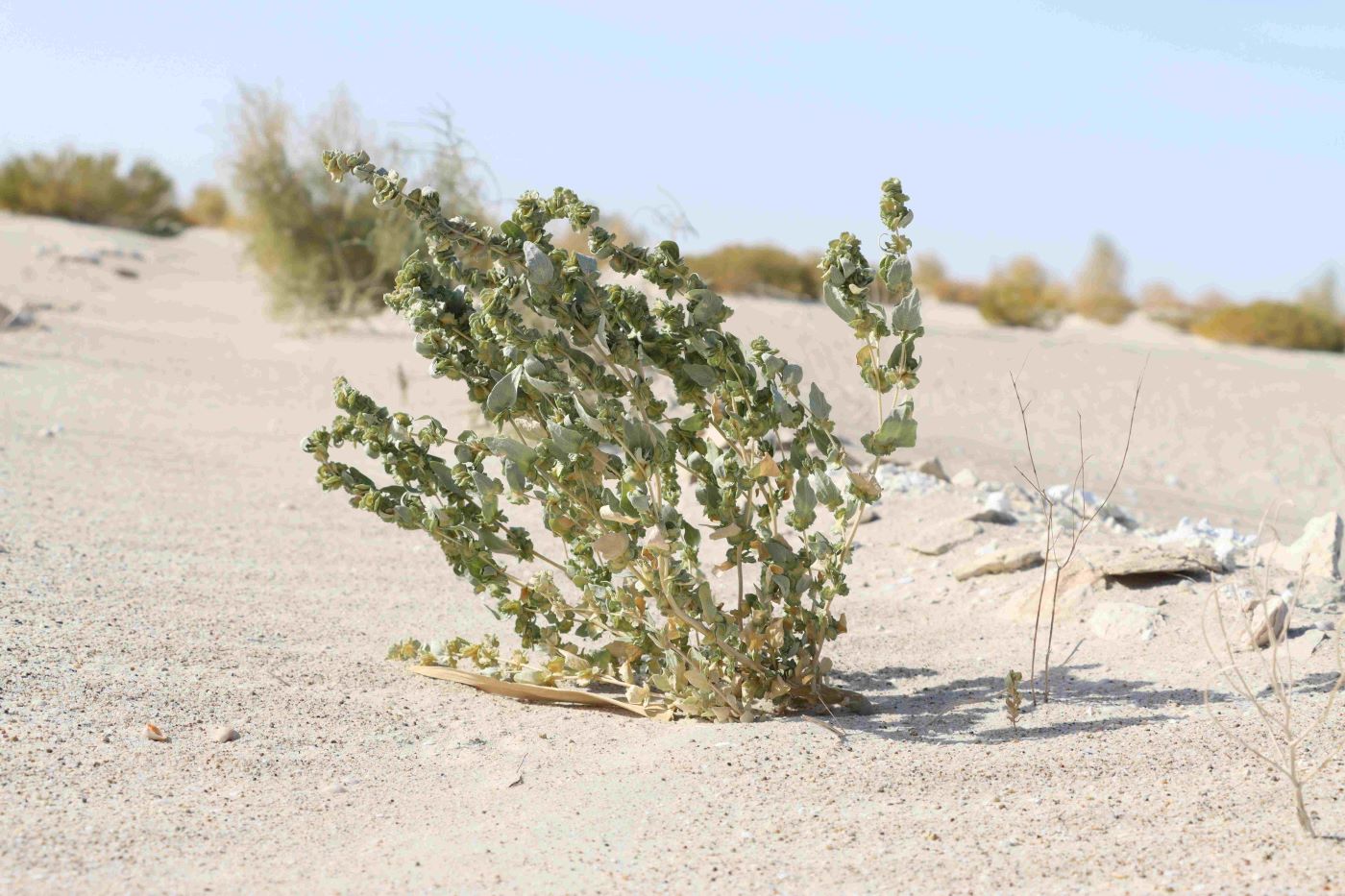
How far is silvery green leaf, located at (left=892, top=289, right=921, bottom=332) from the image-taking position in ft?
10.4

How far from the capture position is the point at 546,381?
10.1ft

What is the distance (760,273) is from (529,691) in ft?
69.9

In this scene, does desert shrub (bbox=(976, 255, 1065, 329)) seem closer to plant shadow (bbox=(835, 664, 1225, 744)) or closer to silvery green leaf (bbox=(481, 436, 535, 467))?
plant shadow (bbox=(835, 664, 1225, 744))

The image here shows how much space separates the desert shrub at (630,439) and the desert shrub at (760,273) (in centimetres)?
1994

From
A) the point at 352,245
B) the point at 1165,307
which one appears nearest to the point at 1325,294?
the point at 1165,307

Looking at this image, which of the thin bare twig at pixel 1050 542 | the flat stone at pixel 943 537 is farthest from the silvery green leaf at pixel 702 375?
the flat stone at pixel 943 537

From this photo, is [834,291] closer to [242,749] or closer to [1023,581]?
[242,749]

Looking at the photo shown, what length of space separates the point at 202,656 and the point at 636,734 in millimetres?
1406

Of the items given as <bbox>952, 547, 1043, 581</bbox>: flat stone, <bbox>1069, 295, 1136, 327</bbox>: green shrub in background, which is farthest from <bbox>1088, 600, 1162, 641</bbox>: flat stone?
<bbox>1069, 295, 1136, 327</bbox>: green shrub in background

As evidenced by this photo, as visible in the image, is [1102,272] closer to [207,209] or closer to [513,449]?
[207,209]

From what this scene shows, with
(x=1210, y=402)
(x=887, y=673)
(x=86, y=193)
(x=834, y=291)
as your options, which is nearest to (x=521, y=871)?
(x=834, y=291)

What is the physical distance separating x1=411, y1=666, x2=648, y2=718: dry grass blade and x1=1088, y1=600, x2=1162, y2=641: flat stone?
1756mm

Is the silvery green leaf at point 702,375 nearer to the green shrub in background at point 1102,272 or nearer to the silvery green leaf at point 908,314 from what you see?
the silvery green leaf at point 908,314

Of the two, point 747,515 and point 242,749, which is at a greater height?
point 747,515
